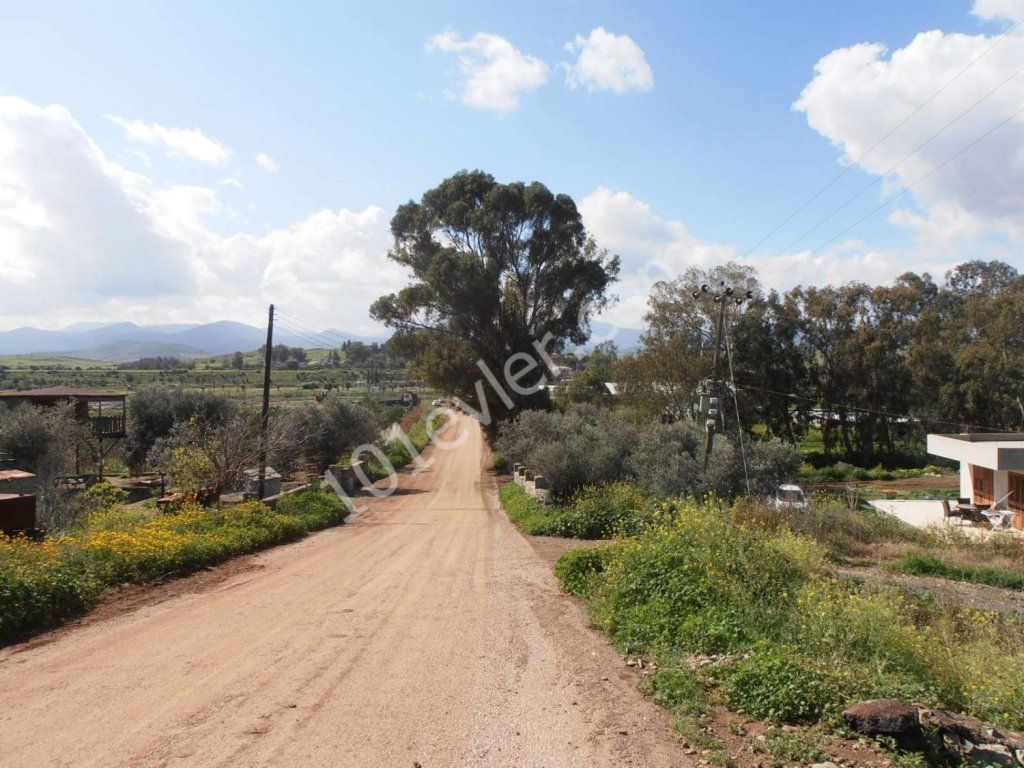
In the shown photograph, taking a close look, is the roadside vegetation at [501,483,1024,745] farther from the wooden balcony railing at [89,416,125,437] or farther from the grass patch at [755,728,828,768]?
the wooden balcony railing at [89,416,125,437]

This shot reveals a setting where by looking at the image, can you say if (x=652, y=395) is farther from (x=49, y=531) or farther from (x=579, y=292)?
(x=49, y=531)

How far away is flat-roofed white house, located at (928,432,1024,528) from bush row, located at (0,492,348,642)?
76.1ft

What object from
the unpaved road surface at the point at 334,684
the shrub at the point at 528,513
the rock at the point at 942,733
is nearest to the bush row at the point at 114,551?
the unpaved road surface at the point at 334,684

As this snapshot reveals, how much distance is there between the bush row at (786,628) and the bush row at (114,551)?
6888 millimetres

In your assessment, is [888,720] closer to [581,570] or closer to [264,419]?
[581,570]

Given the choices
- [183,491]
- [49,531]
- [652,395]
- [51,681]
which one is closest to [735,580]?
[51,681]

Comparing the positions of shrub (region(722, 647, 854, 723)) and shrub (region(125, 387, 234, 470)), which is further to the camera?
shrub (region(125, 387, 234, 470))

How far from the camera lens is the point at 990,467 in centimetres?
2388

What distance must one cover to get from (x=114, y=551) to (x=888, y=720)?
422 inches

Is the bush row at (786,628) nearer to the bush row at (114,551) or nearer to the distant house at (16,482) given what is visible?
the bush row at (114,551)

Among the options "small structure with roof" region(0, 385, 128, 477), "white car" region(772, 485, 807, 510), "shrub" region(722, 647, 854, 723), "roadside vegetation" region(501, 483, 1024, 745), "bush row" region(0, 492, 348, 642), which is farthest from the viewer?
"small structure with roof" region(0, 385, 128, 477)

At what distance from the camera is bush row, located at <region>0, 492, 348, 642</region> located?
328 inches

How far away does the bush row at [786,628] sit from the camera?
5574 millimetres

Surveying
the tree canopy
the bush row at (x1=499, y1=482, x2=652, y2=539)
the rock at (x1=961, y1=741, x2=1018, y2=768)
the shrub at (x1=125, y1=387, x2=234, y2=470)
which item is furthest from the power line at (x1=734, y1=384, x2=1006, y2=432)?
the rock at (x1=961, y1=741, x2=1018, y2=768)
